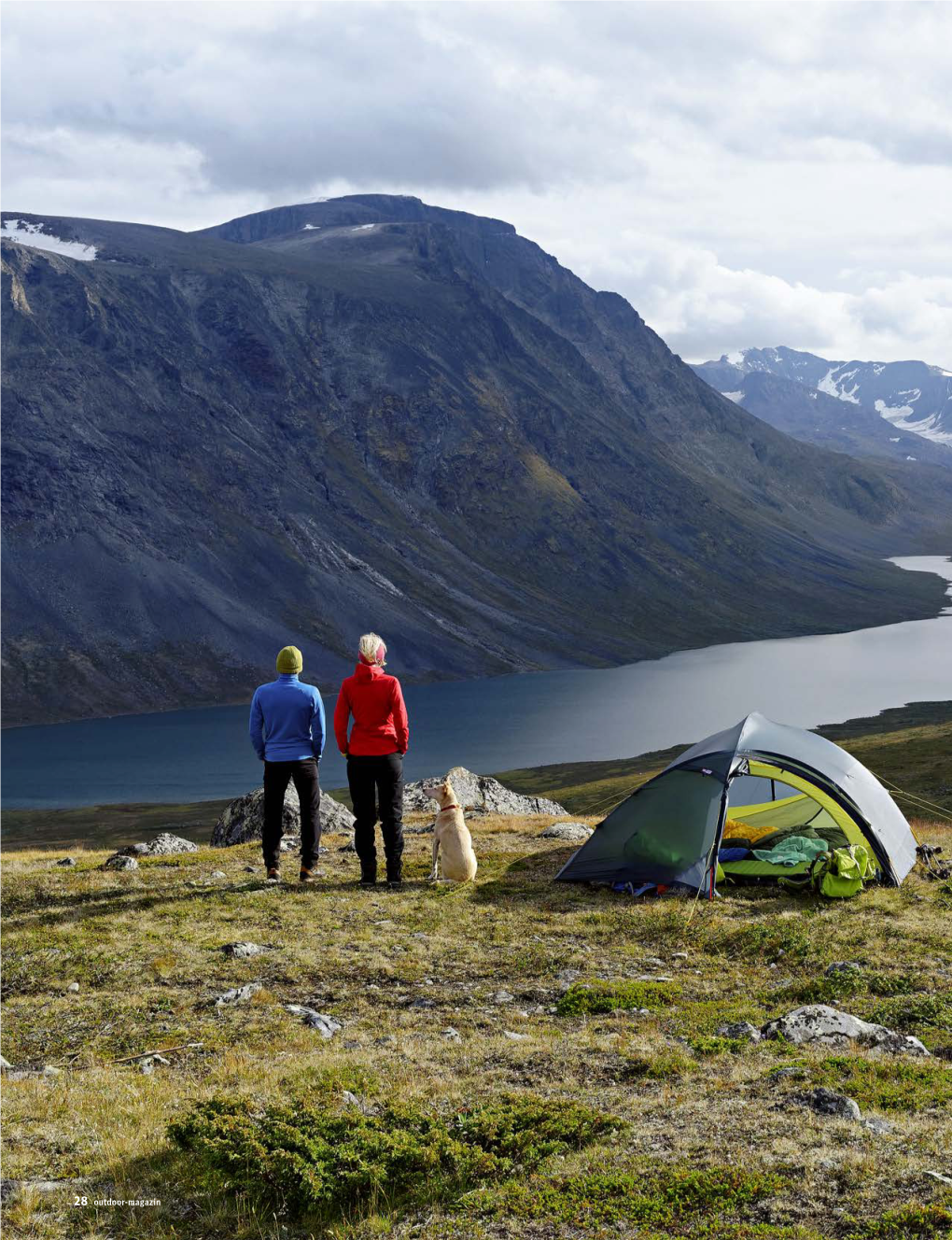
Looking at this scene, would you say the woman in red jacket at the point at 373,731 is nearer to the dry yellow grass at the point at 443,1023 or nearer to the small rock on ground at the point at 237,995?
the dry yellow grass at the point at 443,1023

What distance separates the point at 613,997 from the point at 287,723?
6759 mm

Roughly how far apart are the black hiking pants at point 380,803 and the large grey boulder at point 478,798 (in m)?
13.8

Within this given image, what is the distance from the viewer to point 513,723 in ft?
390

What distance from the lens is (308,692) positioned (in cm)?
1560

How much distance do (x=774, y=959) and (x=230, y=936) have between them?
689 cm

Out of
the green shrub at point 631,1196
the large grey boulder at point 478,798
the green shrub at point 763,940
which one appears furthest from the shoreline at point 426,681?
the green shrub at point 631,1196

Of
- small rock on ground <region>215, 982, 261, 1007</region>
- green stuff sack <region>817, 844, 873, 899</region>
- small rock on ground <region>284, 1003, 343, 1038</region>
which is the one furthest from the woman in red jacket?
green stuff sack <region>817, 844, 873, 899</region>

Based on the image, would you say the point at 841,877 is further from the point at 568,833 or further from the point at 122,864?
the point at 122,864

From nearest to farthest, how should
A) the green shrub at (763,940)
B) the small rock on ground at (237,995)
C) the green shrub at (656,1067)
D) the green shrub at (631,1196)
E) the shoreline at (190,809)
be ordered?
the green shrub at (631,1196), the green shrub at (656,1067), the small rock on ground at (237,995), the green shrub at (763,940), the shoreline at (190,809)

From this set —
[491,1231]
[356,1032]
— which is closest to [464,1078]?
[356,1032]

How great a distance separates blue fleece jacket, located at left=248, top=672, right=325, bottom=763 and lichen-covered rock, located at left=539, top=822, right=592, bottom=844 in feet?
23.5

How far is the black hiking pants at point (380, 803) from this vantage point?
15352mm

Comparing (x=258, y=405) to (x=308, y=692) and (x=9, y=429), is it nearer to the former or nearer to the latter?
(x=9, y=429)

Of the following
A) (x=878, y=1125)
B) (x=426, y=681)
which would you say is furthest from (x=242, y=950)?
(x=426, y=681)
